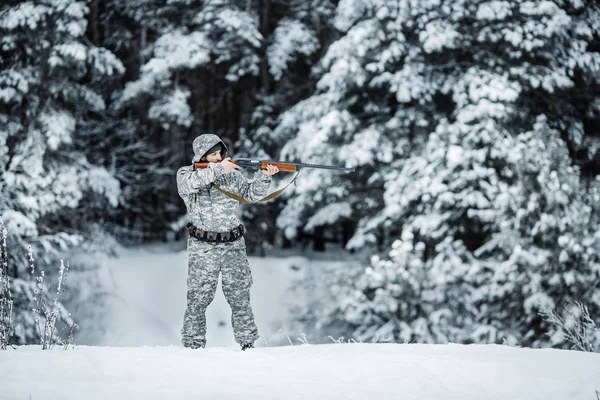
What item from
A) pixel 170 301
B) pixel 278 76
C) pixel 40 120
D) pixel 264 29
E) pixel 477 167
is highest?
pixel 264 29

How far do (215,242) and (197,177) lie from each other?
0.57m

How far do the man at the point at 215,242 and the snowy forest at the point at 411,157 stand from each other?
12.9 ft

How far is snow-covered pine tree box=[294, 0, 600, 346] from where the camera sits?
9.70 m

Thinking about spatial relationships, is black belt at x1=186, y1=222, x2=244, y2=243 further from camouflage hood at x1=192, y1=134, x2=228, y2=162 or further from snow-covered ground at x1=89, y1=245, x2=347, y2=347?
snow-covered ground at x1=89, y1=245, x2=347, y2=347

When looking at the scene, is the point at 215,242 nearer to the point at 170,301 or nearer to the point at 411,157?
the point at 411,157

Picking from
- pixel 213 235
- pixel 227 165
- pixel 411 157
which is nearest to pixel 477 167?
pixel 411 157

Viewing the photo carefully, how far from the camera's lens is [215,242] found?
5.17 metres

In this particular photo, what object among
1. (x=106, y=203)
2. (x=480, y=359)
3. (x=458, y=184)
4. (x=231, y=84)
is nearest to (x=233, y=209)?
(x=480, y=359)

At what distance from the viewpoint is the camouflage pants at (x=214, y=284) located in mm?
5191

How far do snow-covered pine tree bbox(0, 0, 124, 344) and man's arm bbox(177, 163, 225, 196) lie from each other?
5.60 m

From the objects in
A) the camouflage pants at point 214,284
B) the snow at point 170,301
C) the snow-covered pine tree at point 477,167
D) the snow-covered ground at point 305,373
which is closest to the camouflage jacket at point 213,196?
the camouflage pants at point 214,284

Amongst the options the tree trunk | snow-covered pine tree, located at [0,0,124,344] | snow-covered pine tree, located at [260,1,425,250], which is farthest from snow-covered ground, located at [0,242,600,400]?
the tree trunk

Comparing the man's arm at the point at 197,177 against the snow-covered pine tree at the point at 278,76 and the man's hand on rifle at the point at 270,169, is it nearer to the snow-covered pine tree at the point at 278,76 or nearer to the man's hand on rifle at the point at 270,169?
the man's hand on rifle at the point at 270,169

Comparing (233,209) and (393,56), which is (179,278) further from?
(233,209)
